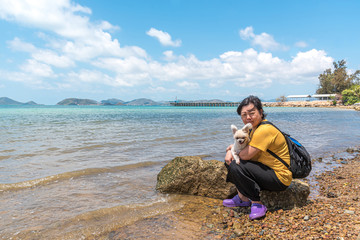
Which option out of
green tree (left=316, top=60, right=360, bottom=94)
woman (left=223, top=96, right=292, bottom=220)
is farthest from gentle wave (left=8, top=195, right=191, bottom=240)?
green tree (left=316, top=60, right=360, bottom=94)

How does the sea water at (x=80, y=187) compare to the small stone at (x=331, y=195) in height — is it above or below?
below

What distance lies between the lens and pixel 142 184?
6426 mm

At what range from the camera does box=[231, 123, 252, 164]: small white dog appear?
12.0ft

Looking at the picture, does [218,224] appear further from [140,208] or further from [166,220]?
[140,208]

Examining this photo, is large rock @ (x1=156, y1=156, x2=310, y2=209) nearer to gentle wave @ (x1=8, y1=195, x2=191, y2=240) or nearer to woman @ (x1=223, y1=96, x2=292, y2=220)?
gentle wave @ (x1=8, y1=195, x2=191, y2=240)

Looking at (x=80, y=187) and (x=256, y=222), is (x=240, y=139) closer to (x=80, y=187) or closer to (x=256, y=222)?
(x=256, y=222)

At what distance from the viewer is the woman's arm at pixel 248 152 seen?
146 inches

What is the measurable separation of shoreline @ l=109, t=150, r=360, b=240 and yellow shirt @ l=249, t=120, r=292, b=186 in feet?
2.32

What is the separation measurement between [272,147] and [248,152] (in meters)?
0.41

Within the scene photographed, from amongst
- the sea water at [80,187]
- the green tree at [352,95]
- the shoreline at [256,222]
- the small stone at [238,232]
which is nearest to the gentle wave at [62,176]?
the sea water at [80,187]

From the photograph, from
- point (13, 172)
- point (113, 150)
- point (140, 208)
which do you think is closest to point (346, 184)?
point (140, 208)

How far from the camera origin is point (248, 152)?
379 cm

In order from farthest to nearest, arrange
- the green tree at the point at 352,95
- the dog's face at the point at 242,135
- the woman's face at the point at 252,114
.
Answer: the green tree at the point at 352,95
the woman's face at the point at 252,114
the dog's face at the point at 242,135

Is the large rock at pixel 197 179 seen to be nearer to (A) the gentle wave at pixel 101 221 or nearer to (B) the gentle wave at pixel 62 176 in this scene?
(A) the gentle wave at pixel 101 221
